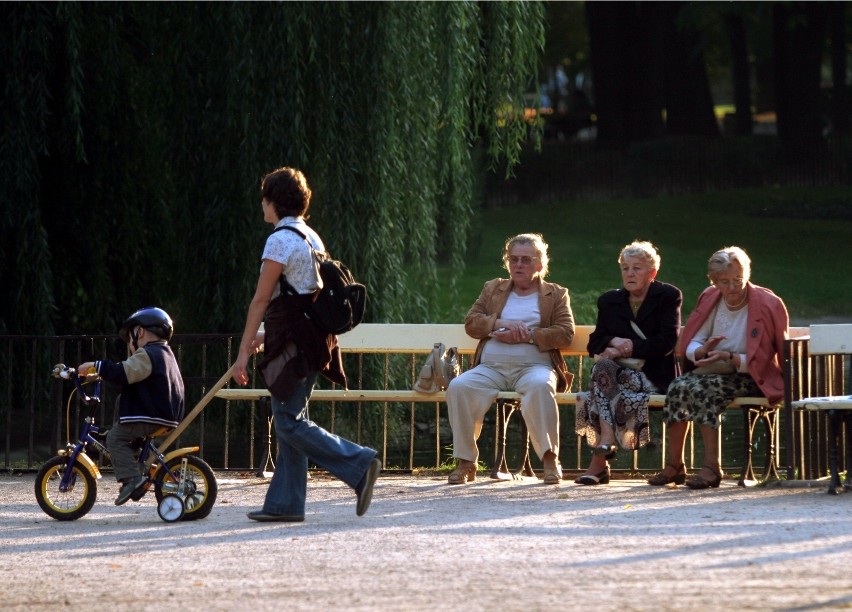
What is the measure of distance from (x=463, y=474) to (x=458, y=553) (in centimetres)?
291

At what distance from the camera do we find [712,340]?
970 cm

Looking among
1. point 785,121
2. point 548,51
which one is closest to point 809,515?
point 785,121

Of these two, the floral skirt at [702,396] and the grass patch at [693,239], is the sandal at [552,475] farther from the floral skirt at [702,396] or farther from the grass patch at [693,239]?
the grass patch at [693,239]

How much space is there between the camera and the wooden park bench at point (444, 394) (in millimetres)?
9898

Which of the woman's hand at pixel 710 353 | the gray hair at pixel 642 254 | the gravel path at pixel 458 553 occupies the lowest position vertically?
the gravel path at pixel 458 553

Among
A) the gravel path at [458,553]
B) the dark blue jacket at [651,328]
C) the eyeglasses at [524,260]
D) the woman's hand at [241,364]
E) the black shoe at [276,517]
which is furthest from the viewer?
the eyeglasses at [524,260]

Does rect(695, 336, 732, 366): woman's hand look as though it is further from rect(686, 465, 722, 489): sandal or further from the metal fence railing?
rect(686, 465, 722, 489): sandal

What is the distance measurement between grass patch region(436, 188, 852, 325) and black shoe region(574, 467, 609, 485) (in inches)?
522

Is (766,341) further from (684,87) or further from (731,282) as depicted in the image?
(684,87)

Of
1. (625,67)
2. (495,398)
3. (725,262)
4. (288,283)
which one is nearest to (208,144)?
(495,398)

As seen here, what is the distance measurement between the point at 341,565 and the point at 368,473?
4.23 ft

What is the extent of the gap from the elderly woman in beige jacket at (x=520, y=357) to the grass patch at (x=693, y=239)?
42.1ft

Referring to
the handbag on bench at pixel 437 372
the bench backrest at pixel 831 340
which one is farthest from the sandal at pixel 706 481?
the handbag on bench at pixel 437 372

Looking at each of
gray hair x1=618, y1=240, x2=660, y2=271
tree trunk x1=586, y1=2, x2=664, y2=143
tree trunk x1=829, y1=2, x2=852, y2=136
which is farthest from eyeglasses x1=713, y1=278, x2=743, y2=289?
tree trunk x1=829, y1=2, x2=852, y2=136
